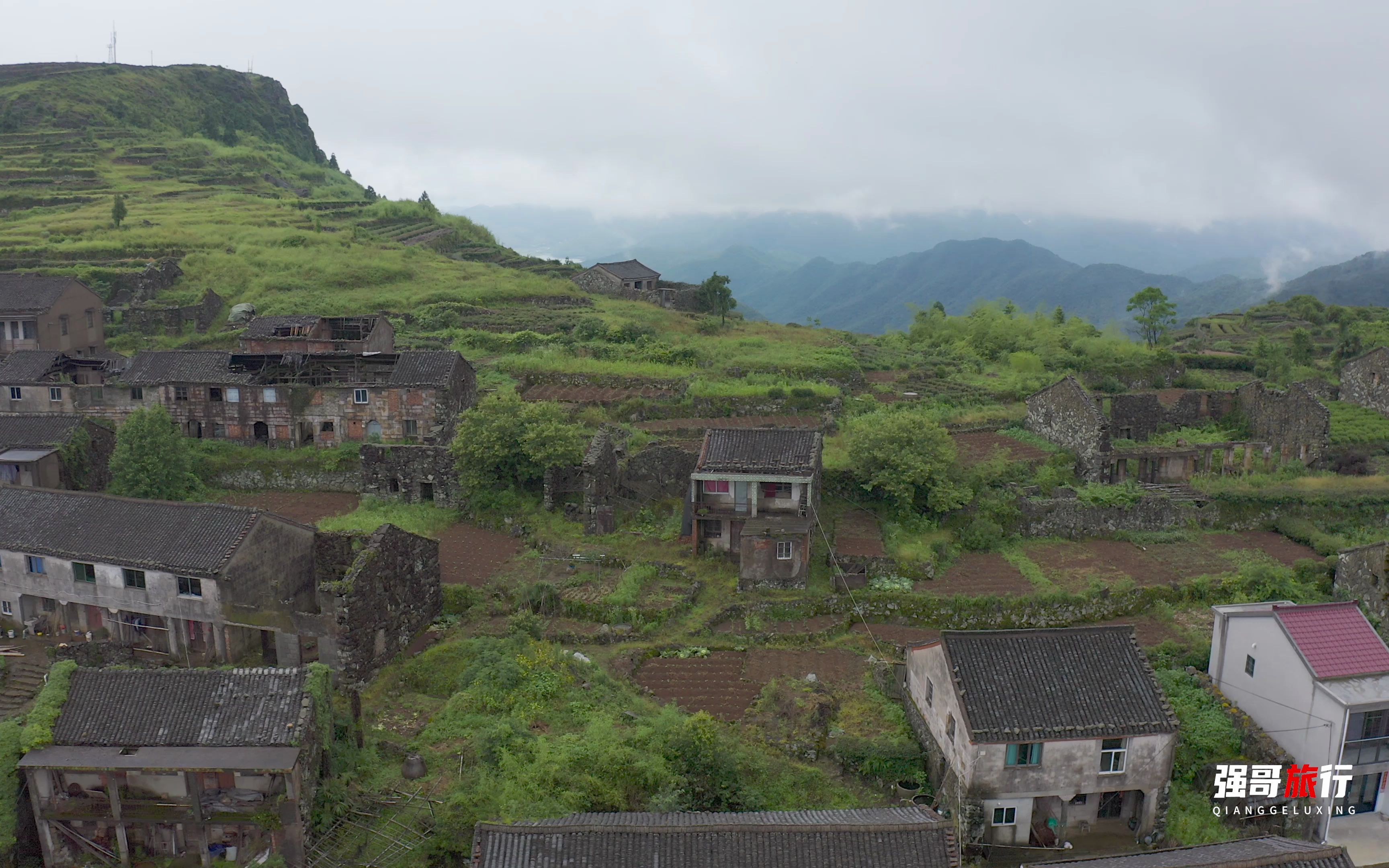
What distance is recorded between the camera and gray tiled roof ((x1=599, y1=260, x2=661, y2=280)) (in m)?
76.9

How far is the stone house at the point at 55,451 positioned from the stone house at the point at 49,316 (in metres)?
12.3

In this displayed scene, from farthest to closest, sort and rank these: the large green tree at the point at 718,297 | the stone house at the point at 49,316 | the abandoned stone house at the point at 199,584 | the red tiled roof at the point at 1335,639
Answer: the large green tree at the point at 718,297 → the stone house at the point at 49,316 → the abandoned stone house at the point at 199,584 → the red tiled roof at the point at 1335,639

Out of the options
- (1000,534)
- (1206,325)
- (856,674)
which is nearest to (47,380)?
(856,674)

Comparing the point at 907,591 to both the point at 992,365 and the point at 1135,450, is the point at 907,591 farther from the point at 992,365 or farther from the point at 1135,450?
the point at 992,365

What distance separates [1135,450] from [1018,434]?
574cm

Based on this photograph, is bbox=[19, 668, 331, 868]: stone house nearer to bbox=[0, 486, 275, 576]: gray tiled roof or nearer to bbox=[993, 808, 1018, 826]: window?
bbox=[0, 486, 275, 576]: gray tiled roof

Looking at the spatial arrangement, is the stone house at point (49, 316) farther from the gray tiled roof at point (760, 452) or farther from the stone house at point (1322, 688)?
the stone house at point (1322, 688)

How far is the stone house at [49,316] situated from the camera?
173 ft

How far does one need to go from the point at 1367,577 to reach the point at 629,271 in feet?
188

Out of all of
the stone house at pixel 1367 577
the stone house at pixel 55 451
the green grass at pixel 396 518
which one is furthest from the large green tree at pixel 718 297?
the stone house at pixel 1367 577

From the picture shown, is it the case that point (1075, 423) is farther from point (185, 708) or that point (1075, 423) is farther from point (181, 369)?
point (181, 369)

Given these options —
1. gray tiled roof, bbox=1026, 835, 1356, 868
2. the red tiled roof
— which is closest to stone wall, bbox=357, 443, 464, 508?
gray tiled roof, bbox=1026, 835, 1356, 868

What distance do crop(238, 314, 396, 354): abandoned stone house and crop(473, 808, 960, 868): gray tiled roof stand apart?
34.2 m

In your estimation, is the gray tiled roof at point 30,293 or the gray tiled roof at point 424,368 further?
the gray tiled roof at point 30,293
